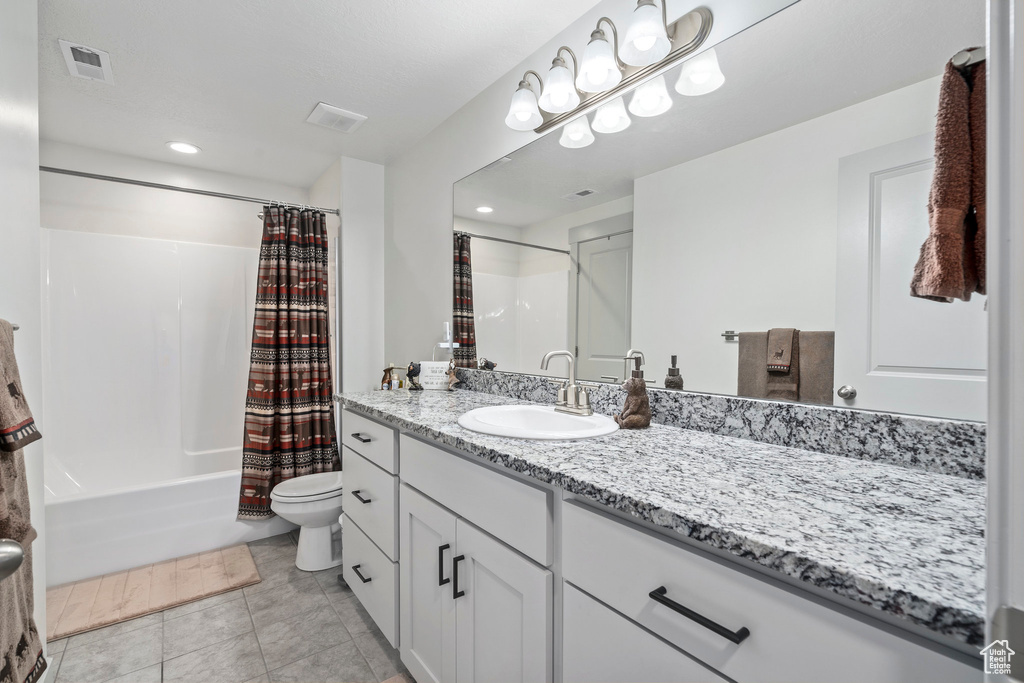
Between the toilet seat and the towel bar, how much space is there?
1771 mm

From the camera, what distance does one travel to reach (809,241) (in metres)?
1.07

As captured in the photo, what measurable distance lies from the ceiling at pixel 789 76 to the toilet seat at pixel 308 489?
5.73 ft

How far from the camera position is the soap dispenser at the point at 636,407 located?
126 cm

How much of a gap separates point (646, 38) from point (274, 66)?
5.01 ft

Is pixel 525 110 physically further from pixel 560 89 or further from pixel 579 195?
pixel 579 195

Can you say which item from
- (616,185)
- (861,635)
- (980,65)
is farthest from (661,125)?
(861,635)

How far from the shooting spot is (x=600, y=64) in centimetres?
147

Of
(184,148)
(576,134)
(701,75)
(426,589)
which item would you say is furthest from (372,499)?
(184,148)

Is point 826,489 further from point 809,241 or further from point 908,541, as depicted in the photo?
point 809,241

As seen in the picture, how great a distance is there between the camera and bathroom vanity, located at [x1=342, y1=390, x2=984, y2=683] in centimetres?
51

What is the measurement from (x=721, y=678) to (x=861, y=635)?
0.68ft

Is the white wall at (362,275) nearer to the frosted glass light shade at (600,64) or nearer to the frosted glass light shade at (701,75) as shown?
the frosted glass light shade at (600,64)

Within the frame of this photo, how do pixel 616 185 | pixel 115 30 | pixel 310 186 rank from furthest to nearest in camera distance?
pixel 310 186
pixel 115 30
pixel 616 185

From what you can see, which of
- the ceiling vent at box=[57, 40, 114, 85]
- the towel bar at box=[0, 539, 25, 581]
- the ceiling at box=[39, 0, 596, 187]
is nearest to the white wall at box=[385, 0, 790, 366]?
the ceiling at box=[39, 0, 596, 187]
